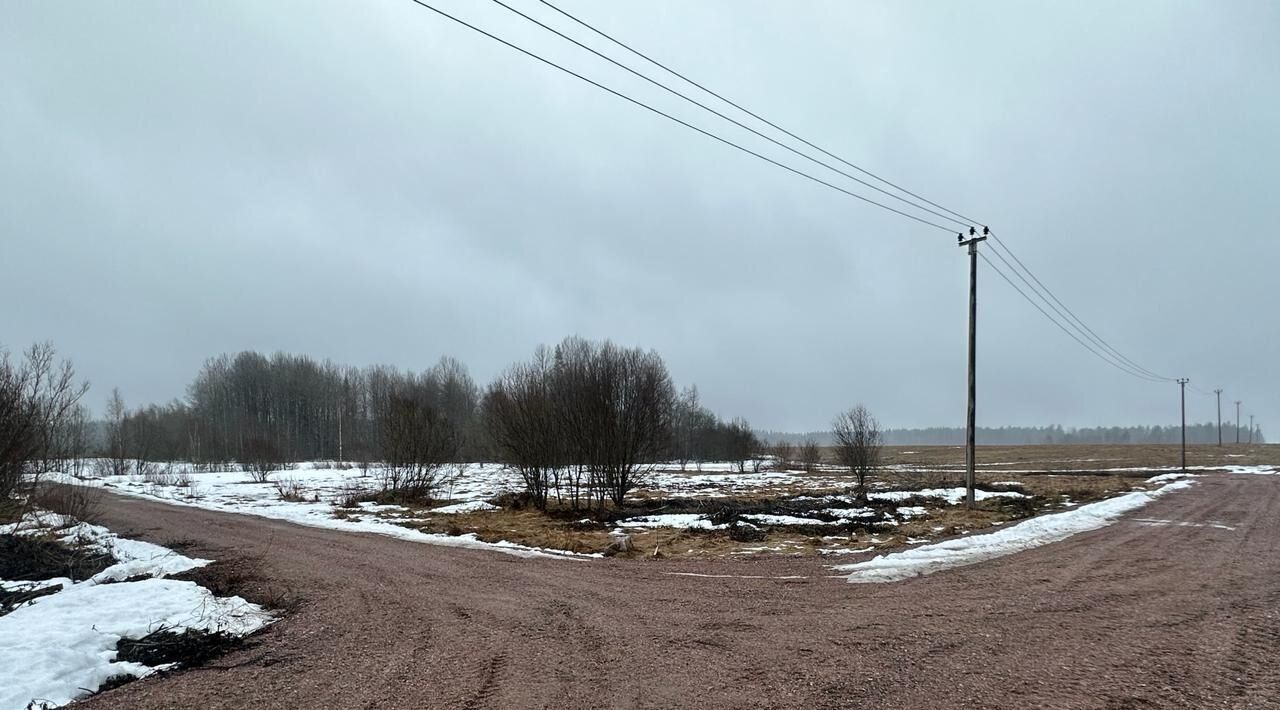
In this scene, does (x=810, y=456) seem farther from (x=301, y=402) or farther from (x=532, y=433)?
(x=301, y=402)

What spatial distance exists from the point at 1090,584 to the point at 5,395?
18533 millimetres

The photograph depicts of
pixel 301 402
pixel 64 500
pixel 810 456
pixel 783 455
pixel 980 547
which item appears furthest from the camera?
pixel 301 402

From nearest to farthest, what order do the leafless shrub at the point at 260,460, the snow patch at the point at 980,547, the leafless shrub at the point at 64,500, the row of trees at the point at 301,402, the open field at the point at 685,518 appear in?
1. the snow patch at the point at 980,547
2. the open field at the point at 685,518
3. the leafless shrub at the point at 64,500
4. the leafless shrub at the point at 260,460
5. the row of trees at the point at 301,402

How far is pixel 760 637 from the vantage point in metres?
6.40

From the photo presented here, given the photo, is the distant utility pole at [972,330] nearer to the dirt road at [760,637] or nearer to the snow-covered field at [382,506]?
the snow-covered field at [382,506]

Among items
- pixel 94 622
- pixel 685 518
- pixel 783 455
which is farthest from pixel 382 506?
pixel 783 455

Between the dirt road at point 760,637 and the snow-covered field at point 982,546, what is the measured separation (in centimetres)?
59

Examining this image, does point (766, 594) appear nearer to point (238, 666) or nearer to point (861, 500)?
point (238, 666)

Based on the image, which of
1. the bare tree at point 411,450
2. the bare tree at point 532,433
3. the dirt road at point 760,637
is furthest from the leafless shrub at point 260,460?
the dirt road at point 760,637

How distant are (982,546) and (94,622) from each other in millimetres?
14072

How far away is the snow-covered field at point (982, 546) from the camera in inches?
394

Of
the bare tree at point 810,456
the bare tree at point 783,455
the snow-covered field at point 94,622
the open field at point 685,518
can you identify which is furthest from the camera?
the bare tree at point 783,455

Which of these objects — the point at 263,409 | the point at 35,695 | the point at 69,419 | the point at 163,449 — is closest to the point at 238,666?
the point at 35,695

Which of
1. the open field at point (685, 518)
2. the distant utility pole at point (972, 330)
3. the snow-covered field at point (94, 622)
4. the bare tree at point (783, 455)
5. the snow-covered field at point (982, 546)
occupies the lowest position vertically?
the bare tree at point (783, 455)
